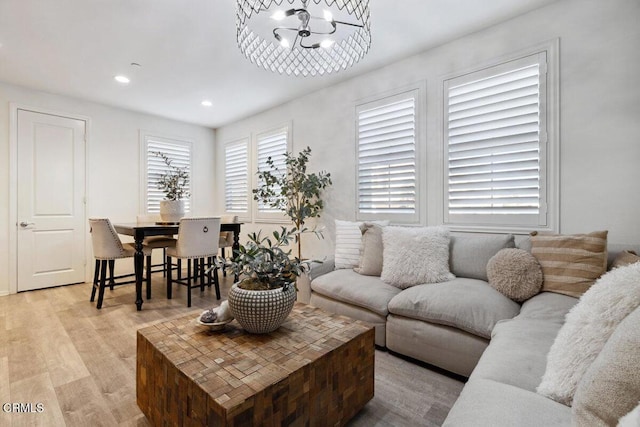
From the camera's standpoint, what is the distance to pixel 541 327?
1.53 m

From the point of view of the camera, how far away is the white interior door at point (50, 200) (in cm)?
384

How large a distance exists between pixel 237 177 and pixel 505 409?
4987 millimetres

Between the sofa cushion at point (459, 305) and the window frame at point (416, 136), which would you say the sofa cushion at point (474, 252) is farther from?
the window frame at point (416, 136)

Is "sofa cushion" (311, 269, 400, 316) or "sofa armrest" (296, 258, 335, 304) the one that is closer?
"sofa cushion" (311, 269, 400, 316)

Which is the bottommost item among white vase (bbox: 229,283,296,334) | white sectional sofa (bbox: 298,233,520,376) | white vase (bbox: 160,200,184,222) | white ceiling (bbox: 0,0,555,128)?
white sectional sofa (bbox: 298,233,520,376)

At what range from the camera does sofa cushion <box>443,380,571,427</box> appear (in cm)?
86

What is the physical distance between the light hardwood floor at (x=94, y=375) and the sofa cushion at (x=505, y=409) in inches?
26.1

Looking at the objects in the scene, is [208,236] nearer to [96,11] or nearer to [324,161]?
[324,161]

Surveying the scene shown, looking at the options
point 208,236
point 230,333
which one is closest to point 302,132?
point 208,236

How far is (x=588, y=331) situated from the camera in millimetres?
914

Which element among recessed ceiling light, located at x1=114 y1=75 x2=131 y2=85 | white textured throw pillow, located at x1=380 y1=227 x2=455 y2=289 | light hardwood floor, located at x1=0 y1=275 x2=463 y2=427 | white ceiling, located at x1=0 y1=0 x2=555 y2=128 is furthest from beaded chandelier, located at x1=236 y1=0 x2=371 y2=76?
light hardwood floor, located at x1=0 y1=275 x2=463 y2=427

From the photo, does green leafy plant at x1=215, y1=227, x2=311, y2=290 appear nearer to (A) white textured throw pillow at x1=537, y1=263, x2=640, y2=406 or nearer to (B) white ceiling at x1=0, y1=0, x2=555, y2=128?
(A) white textured throw pillow at x1=537, y1=263, x2=640, y2=406

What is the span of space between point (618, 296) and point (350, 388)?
3.59 feet

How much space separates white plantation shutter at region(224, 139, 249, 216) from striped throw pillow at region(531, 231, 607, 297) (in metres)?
4.14
